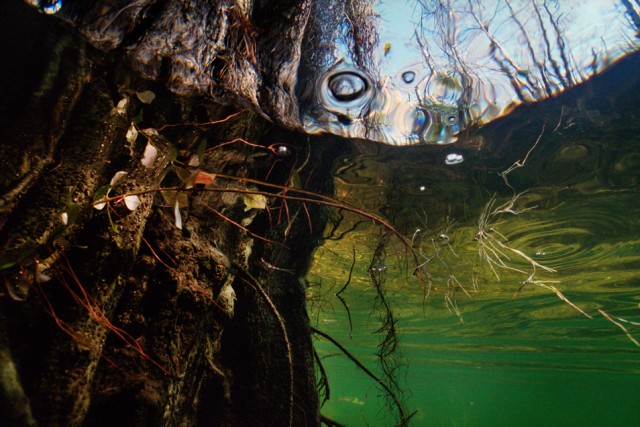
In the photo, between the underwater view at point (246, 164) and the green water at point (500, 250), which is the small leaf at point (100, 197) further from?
the green water at point (500, 250)

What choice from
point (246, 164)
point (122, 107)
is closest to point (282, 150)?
point (246, 164)

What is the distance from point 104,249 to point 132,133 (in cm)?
107

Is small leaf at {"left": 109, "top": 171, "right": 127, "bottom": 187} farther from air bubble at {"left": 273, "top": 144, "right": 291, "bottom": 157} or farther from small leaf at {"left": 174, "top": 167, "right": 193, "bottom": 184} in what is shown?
air bubble at {"left": 273, "top": 144, "right": 291, "bottom": 157}

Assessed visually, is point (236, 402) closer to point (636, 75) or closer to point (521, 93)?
point (521, 93)

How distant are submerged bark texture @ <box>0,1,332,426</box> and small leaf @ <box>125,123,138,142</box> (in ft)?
0.28

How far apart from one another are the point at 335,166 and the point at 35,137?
198 inches

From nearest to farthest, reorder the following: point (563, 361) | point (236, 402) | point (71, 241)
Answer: point (71, 241), point (236, 402), point (563, 361)

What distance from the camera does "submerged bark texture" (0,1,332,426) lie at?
8.04 feet

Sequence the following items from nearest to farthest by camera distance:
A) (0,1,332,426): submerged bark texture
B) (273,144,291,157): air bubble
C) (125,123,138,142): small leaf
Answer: (0,1,332,426): submerged bark texture → (125,123,138,142): small leaf → (273,144,291,157): air bubble

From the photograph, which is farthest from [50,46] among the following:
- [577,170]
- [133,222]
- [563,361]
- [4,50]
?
[563,361]

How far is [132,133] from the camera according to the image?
3223 mm

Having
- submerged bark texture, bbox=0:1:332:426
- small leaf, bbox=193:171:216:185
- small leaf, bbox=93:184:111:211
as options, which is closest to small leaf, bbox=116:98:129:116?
submerged bark texture, bbox=0:1:332:426

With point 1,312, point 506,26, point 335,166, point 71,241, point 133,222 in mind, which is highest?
point 506,26

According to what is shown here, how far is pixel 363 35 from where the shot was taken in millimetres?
4684
